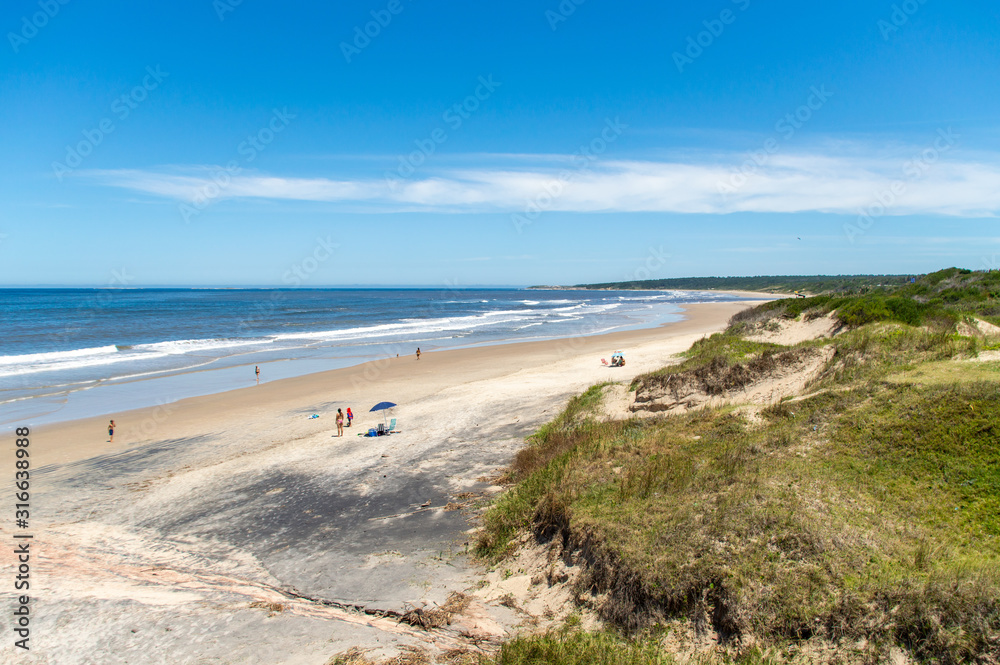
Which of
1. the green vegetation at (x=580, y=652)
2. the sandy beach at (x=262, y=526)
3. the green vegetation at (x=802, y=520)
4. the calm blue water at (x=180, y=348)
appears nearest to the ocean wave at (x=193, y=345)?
the calm blue water at (x=180, y=348)

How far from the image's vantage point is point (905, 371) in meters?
10.4

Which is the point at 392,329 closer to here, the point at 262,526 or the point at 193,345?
the point at 193,345

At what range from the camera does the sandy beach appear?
711cm

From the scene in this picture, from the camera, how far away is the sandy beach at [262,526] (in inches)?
280

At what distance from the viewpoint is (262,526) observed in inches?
431

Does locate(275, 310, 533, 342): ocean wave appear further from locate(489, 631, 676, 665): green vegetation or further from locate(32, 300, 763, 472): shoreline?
locate(489, 631, 676, 665): green vegetation

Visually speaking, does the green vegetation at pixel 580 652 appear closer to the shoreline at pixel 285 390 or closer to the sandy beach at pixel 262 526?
the sandy beach at pixel 262 526

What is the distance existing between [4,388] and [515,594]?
103ft

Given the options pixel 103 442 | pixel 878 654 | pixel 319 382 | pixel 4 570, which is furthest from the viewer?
pixel 319 382

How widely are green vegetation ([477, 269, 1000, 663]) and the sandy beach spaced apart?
1670 mm

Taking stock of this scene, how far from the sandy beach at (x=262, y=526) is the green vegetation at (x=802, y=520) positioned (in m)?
1.67

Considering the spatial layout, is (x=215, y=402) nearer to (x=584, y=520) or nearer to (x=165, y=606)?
(x=165, y=606)

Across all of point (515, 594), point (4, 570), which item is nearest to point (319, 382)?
point (4, 570)

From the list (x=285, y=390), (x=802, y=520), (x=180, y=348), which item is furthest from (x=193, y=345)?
(x=802, y=520)
